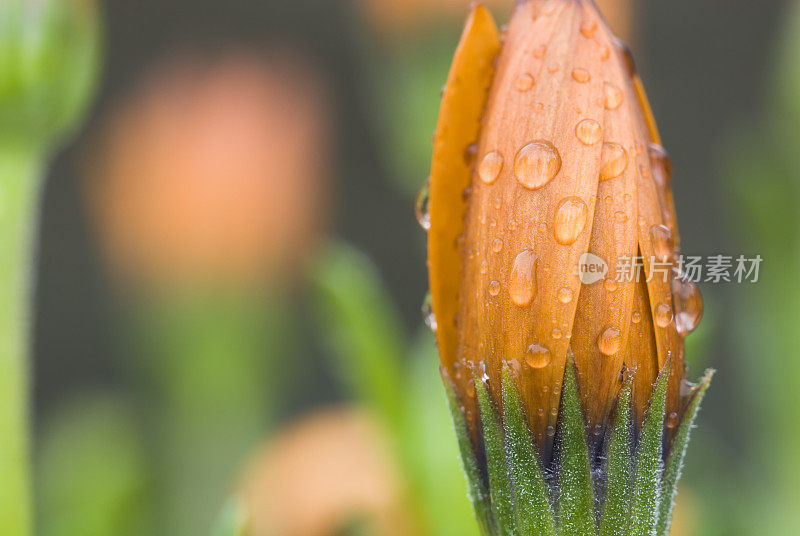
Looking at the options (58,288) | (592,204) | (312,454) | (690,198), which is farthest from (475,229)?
(58,288)

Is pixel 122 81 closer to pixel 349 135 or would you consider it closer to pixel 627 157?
pixel 349 135

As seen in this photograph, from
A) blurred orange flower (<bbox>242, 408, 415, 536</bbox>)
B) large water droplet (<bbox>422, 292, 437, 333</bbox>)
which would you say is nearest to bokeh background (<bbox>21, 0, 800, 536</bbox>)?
blurred orange flower (<bbox>242, 408, 415, 536</bbox>)

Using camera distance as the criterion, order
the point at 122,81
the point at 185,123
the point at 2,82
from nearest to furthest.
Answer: the point at 2,82 < the point at 185,123 < the point at 122,81

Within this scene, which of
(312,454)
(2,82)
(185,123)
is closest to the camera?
(2,82)

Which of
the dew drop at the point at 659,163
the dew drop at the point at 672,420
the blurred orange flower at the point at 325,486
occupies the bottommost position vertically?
the blurred orange flower at the point at 325,486

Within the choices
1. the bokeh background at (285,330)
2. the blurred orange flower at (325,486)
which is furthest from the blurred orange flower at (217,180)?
the blurred orange flower at (325,486)

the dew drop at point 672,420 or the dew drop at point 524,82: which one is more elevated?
the dew drop at point 524,82

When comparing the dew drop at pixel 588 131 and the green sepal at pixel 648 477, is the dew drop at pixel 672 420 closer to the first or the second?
the green sepal at pixel 648 477

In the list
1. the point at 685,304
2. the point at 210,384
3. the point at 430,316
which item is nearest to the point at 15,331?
the point at 430,316
